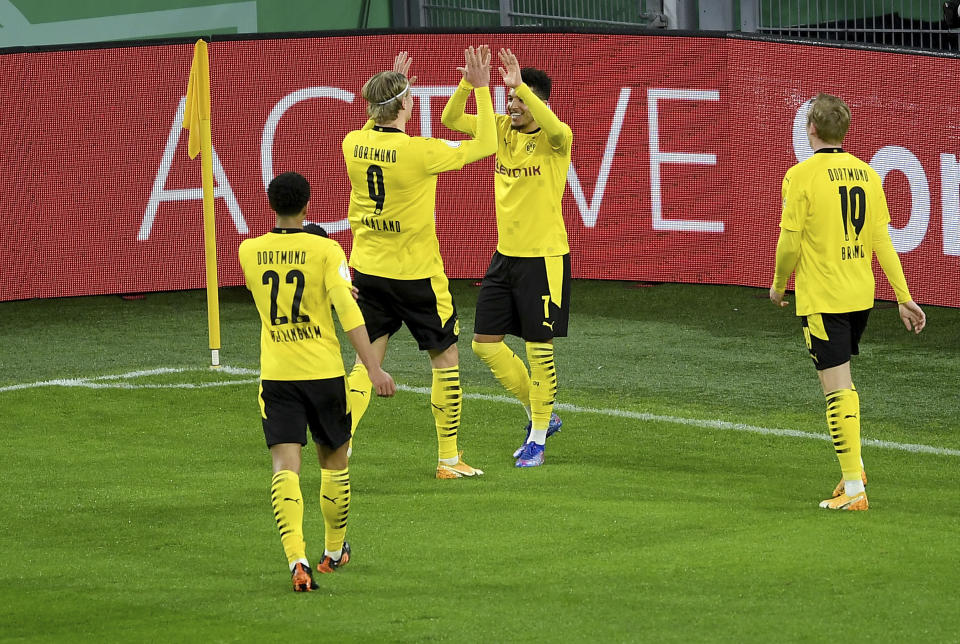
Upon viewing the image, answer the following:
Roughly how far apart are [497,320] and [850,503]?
7.89ft

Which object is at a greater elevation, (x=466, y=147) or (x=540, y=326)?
(x=466, y=147)

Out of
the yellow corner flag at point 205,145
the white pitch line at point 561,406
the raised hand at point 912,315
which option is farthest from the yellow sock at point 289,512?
the yellow corner flag at point 205,145

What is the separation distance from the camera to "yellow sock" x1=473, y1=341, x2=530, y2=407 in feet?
31.2

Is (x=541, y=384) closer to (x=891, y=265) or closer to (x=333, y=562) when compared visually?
(x=891, y=265)

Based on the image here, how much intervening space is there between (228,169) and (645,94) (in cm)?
369

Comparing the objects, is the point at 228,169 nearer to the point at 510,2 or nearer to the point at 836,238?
the point at 510,2

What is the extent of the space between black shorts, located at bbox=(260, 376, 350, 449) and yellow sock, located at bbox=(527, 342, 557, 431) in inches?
106

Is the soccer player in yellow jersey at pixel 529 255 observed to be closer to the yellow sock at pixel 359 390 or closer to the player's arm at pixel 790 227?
the yellow sock at pixel 359 390

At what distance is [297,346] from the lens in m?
6.72

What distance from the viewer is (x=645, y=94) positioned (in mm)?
14102

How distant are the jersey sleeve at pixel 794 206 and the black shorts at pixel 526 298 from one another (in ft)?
5.90

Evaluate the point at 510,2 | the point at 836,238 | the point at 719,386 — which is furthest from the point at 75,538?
the point at 510,2

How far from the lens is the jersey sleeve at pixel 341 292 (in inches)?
259

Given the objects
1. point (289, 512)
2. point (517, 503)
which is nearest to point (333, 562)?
point (289, 512)
